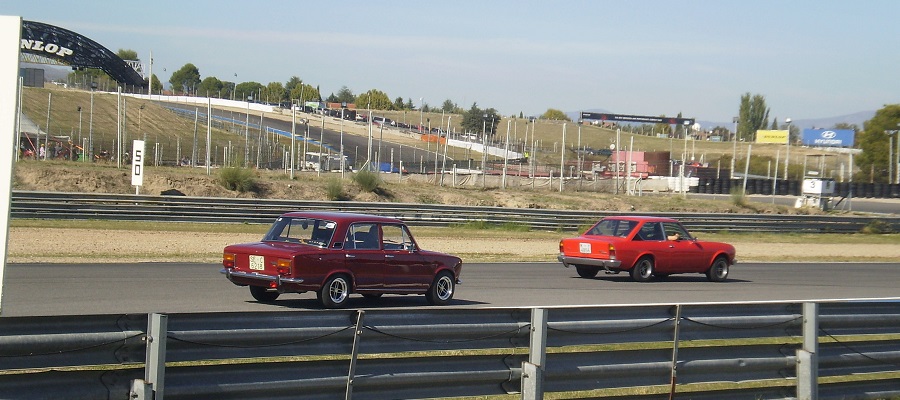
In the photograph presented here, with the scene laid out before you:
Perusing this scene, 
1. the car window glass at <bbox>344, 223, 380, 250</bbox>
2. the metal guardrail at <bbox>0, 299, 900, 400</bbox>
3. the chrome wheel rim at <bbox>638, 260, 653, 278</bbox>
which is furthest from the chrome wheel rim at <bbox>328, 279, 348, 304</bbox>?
the chrome wheel rim at <bbox>638, 260, 653, 278</bbox>

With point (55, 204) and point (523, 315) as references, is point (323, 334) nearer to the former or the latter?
point (523, 315)

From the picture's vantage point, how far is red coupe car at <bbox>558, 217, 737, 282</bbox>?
794 inches

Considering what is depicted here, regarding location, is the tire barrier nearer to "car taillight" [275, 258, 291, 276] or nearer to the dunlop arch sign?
the dunlop arch sign

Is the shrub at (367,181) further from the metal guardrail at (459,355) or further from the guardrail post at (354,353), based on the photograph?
the guardrail post at (354,353)

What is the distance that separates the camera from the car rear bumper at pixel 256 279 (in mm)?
12961

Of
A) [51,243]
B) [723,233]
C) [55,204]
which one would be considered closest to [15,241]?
[51,243]

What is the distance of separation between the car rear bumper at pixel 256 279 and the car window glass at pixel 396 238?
1.96 metres

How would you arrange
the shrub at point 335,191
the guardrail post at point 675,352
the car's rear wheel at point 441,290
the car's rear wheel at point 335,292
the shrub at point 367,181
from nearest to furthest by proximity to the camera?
the guardrail post at point 675,352 < the car's rear wheel at point 335,292 < the car's rear wheel at point 441,290 < the shrub at point 335,191 < the shrub at point 367,181

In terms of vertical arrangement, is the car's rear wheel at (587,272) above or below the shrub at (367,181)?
below

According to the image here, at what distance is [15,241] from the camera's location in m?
22.6

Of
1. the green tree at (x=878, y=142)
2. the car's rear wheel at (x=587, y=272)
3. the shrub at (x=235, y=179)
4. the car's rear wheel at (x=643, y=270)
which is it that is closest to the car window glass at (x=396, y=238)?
the car's rear wheel at (x=643, y=270)

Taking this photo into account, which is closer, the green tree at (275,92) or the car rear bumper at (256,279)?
the car rear bumper at (256,279)

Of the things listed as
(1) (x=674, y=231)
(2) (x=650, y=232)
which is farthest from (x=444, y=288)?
(1) (x=674, y=231)

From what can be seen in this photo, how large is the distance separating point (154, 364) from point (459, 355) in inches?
85.1
